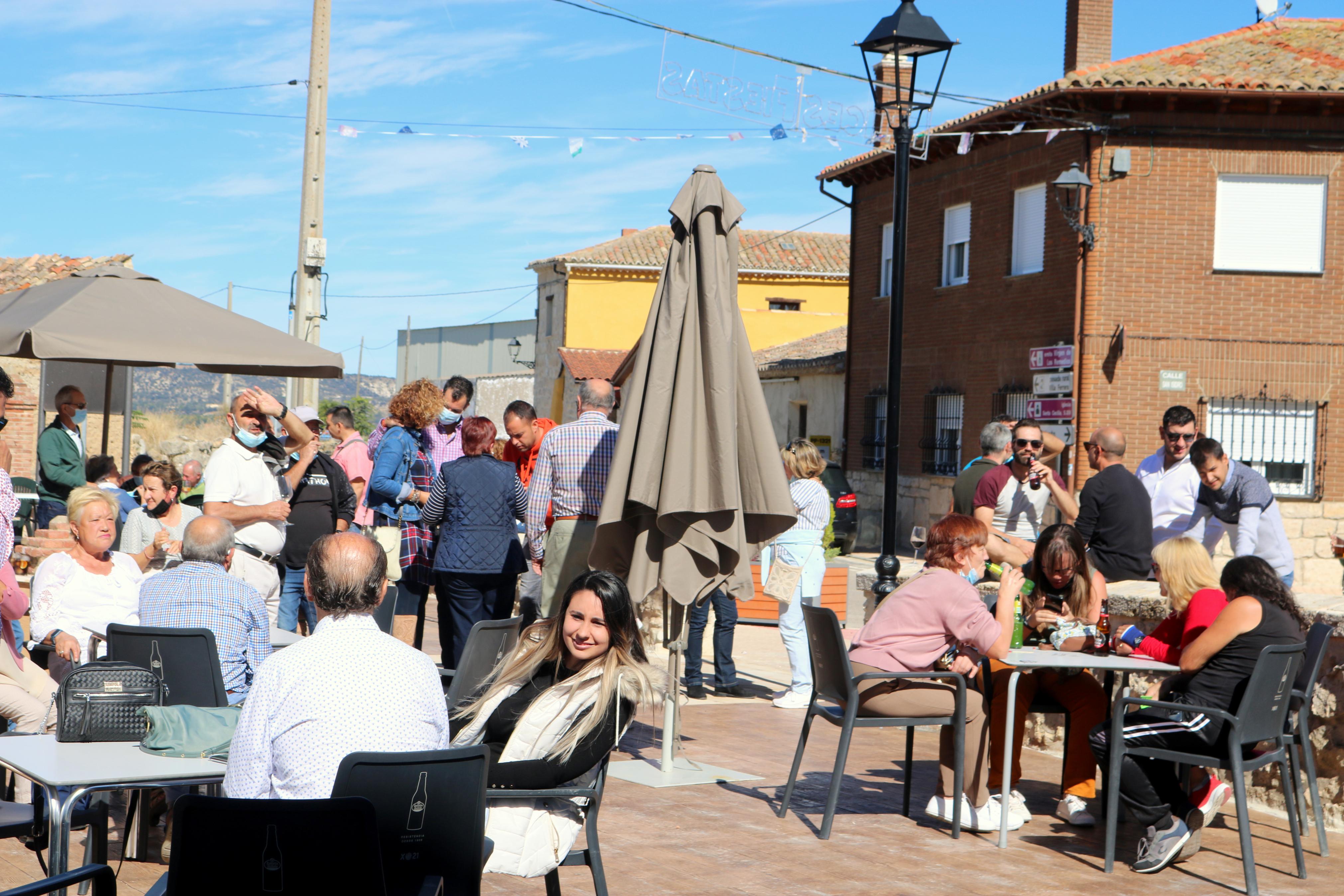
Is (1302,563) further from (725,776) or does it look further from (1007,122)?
(725,776)

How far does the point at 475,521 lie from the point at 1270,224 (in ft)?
52.8

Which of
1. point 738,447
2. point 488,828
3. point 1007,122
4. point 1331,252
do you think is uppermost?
point 1007,122

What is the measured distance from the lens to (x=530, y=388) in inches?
2013

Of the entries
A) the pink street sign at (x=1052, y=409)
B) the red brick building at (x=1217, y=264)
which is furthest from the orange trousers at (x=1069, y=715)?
the pink street sign at (x=1052, y=409)

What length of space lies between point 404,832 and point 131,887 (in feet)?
7.29

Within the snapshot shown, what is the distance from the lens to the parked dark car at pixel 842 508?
21.4m

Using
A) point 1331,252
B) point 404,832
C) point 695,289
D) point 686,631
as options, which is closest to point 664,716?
point 686,631

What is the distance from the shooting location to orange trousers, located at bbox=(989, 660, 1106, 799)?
6.37 metres

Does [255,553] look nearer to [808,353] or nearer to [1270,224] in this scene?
[1270,224]

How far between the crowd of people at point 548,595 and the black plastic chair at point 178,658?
0.92ft

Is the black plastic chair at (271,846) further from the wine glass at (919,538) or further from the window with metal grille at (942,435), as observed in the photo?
the window with metal grille at (942,435)

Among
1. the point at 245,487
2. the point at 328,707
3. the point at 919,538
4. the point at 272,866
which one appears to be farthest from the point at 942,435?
the point at 272,866

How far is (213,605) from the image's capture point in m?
5.35

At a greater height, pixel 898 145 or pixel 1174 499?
pixel 898 145
